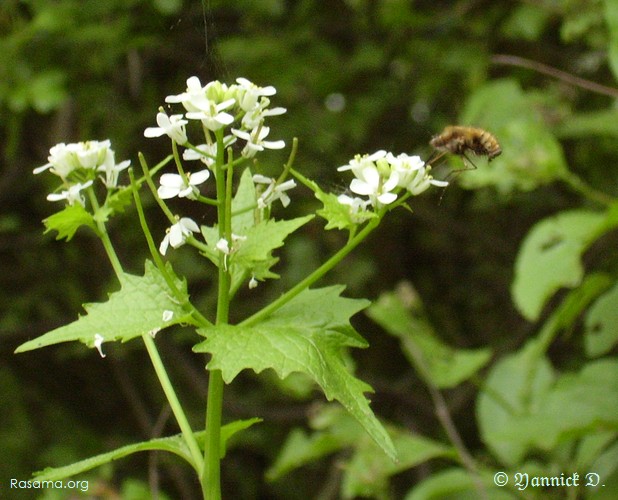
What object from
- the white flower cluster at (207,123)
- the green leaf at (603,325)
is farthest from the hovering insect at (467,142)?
the green leaf at (603,325)

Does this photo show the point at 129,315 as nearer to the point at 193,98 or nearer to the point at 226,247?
the point at 226,247

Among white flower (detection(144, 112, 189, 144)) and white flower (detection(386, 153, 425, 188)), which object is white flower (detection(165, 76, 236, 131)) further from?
white flower (detection(386, 153, 425, 188))

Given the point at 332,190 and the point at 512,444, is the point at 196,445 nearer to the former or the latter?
the point at 332,190

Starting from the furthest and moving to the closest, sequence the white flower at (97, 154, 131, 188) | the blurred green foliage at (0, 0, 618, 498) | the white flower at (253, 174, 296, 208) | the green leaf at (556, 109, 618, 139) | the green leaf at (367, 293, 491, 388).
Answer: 1. the blurred green foliage at (0, 0, 618, 498)
2. the green leaf at (556, 109, 618, 139)
3. the green leaf at (367, 293, 491, 388)
4. the white flower at (97, 154, 131, 188)
5. the white flower at (253, 174, 296, 208)

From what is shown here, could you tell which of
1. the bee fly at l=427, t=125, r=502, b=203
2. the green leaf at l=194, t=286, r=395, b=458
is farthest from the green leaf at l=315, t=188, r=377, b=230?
the bee fly at l=427, t=125, r=502, b=203

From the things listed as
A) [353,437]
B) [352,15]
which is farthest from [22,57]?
[353,437]

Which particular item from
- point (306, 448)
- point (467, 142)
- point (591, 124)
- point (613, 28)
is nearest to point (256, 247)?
point (467, 142)

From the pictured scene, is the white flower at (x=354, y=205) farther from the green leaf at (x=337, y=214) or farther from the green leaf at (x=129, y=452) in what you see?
the green leaf at (x=129, y=452)
